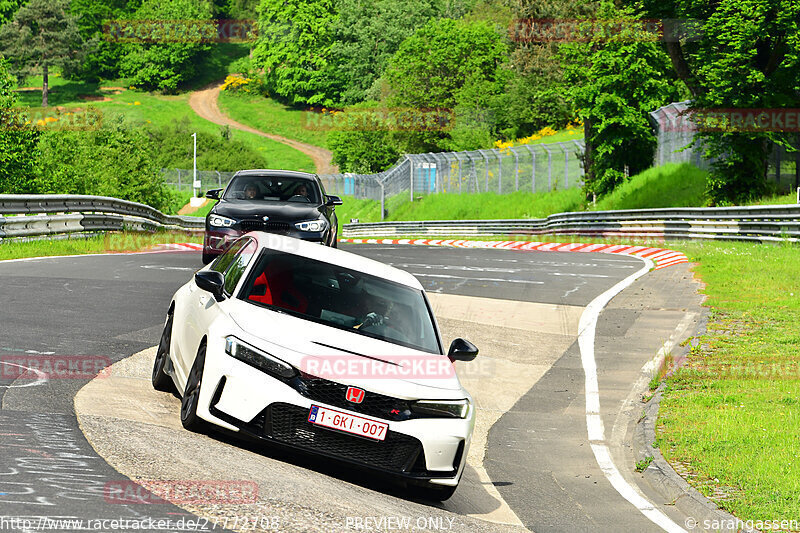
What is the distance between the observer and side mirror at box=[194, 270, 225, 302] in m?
8.04

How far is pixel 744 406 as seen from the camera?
10742mm

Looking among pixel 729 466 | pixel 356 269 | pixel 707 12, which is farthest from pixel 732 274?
pixel 707 12

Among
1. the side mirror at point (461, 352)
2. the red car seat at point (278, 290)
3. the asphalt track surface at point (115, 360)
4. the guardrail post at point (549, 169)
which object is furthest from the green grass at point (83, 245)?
the guardrail post at point (549, 169)

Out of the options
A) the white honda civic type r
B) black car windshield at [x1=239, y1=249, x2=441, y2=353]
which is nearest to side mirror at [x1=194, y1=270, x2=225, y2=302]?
the white honda civic type r

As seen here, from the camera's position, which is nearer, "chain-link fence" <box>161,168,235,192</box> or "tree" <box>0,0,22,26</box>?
"chain-link fence" <box>161,168,235,192</box>

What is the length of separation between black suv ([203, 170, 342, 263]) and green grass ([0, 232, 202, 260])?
21.6 feet

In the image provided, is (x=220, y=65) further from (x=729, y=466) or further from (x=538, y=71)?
(x=729, y=466)

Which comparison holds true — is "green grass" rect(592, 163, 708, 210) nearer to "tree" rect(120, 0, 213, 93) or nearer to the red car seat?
the red car seat

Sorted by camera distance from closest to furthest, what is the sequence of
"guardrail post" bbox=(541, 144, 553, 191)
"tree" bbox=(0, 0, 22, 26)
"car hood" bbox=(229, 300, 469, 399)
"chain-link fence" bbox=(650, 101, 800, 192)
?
1. "car hood" bbox=(229, 300, 469, 399)
2. "chain-link fence" bbox=(650, 101, 800, 192)
3. "guardrail post" bbox=(541, 144, 553, 191)
4. "tree" bbox=(0, 0, 22, 26)

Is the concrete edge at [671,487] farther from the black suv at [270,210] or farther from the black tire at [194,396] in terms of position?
the black suv at [270,210]

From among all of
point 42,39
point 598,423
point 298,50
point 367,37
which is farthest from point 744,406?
point 42,39

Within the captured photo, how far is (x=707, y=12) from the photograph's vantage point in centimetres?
3962

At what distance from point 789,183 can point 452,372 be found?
3198 centimetres

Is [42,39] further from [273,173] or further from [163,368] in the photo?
[163,368]
